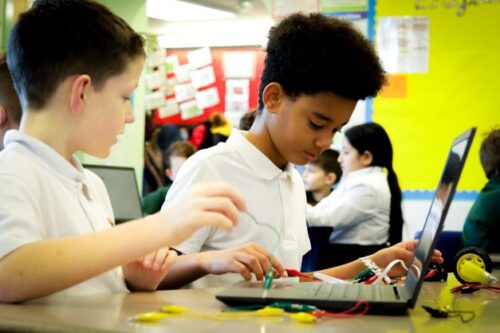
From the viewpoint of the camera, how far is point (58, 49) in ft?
3.48

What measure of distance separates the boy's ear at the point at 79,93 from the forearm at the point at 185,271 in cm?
35

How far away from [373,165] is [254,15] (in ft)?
4.41

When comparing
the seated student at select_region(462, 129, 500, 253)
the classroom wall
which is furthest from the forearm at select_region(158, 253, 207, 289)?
the classroom wall

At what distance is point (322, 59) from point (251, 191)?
321mm

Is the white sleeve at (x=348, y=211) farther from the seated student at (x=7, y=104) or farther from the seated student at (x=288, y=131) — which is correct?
the seated student at (x=7, y=104)

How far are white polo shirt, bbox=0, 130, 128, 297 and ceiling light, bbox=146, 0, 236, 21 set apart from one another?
3329 mm

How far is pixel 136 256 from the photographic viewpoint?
84 cm

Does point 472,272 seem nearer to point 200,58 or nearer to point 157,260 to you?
point 157,260

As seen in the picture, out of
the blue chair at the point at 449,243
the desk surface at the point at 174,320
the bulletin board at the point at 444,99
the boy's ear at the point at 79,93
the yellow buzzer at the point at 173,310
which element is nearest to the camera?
the desk surface at the point at 174,320

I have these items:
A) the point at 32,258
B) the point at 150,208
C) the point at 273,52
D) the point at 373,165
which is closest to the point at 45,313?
the point at 32,258

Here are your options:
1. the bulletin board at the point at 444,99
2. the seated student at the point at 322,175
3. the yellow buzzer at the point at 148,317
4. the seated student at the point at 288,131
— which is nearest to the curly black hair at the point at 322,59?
the seated student at the point at 288,131

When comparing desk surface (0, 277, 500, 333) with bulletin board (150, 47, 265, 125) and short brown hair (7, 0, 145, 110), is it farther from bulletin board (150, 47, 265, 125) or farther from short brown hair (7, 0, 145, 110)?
bulletin board (150, 47, 265, 125)

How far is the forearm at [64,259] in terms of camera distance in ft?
2.72

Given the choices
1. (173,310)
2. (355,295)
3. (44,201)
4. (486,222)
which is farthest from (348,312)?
(486,222)
